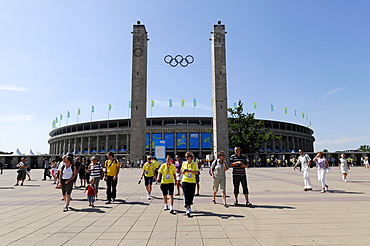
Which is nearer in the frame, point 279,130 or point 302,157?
point 302,157

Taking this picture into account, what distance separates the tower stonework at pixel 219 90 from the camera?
49.1 m

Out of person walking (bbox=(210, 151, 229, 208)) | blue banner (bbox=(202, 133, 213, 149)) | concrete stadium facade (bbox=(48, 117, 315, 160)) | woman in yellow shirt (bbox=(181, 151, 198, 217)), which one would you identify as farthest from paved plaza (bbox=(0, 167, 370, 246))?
blue banner (bbox=(202, 133, 213, 149))

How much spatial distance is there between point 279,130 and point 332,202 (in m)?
77.2

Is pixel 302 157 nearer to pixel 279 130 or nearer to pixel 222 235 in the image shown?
pixel 222 235

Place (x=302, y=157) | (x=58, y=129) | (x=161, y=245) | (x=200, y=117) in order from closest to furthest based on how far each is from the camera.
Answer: (x=161, y=245), (x=302, y=157), (x=200, y=117), (x=58, y=129)

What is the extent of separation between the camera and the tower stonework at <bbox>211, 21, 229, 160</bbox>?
49.1m

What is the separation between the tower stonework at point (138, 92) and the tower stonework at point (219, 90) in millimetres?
14262

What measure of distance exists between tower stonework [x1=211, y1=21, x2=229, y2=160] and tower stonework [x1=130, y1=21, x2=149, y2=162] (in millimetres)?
14262

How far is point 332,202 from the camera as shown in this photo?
30.8 ft

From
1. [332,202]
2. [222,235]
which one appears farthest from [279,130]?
[222,235]

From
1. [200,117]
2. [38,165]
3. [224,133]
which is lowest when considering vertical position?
[38,165]

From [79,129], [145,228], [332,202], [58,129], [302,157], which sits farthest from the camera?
[58,129]

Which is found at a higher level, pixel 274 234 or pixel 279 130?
pixel 279 130

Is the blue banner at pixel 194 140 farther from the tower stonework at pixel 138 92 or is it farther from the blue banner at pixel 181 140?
the tower stonework at pixel 138 92
